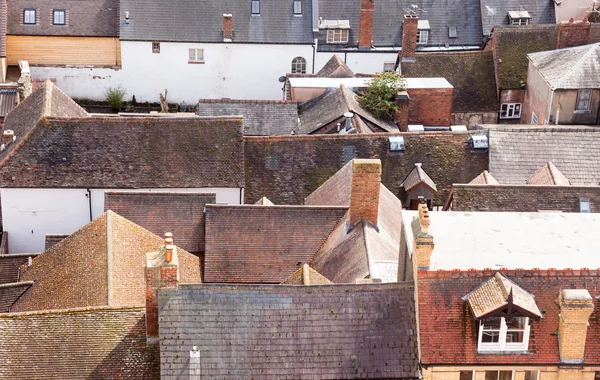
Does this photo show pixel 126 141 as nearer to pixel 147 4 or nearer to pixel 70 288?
pixel 70 288

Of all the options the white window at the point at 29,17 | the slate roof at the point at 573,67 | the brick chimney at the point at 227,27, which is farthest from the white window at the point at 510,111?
the white window at the point at 29,17

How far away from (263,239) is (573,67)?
3212cm

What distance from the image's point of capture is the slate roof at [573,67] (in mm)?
72500

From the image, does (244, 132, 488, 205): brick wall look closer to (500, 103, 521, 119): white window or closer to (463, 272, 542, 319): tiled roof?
(500, 103, 521, 119): white window

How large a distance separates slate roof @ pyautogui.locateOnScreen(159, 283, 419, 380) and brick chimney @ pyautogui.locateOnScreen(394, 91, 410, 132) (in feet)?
116

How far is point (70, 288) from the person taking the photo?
4584cm

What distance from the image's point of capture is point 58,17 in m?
86.9

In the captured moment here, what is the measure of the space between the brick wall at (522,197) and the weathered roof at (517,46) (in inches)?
1085

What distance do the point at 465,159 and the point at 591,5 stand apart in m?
32.6

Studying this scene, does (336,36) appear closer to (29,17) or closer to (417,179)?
(29,17)

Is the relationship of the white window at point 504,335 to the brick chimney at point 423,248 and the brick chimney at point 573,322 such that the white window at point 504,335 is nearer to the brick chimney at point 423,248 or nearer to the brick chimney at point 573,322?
the brick chimney at point 573,322

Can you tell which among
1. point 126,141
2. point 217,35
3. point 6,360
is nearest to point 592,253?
point 6,360

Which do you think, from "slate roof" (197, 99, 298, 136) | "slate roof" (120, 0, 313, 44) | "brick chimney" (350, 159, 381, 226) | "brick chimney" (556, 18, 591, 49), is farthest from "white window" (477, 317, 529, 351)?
"slate roof" (120, 0, 313, 44)

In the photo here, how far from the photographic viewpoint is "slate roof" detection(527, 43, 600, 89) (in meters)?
72.5
